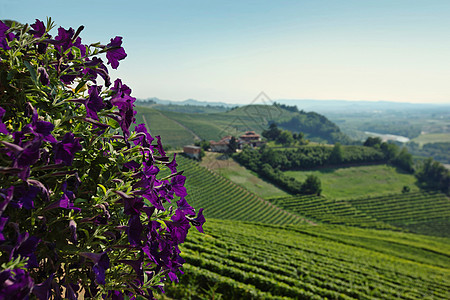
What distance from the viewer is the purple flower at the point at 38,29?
1.15 m

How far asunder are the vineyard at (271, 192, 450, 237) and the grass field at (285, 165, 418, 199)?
314 centimetres

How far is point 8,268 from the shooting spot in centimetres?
69

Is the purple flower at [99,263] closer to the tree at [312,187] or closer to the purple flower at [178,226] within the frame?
the purple flower at [178,226]

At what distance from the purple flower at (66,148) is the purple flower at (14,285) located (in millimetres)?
315

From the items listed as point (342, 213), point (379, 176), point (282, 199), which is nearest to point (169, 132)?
point (282, 199)

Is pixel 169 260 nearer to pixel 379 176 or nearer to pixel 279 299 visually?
pixel 279 299

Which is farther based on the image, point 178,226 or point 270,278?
point 270,278

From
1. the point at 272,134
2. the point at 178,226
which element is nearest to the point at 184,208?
the point at 178,226

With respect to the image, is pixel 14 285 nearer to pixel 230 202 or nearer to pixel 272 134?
pixel 230 202

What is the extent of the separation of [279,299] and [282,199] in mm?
54435

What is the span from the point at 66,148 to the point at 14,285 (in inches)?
15.1

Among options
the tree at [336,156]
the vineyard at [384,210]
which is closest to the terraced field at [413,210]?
the vineyard at [384,210]

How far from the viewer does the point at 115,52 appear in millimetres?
A: 1253

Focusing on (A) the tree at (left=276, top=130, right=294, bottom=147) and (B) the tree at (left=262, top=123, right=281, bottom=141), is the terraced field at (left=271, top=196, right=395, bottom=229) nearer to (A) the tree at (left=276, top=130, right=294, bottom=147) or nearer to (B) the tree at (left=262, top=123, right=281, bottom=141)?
(A) the tree at (left=276, top=130, right=294, bottom=147)
